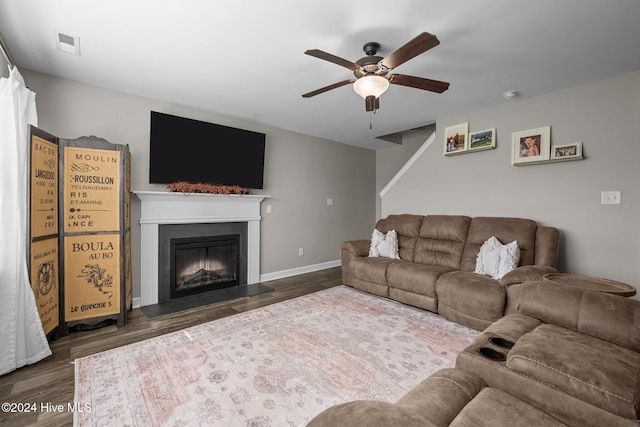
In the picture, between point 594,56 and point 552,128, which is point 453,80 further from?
point 552,128

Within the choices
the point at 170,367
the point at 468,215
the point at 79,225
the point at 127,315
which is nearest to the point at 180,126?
the point at 79,225

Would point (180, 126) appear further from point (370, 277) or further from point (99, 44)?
point (370, 277)

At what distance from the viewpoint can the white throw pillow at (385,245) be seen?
3.89 meters

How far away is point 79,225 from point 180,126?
1.59 m

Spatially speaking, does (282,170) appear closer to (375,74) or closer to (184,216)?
(184,216)

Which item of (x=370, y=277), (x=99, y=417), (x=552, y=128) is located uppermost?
(x=552, y=128)

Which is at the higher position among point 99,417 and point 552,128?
point 552,128

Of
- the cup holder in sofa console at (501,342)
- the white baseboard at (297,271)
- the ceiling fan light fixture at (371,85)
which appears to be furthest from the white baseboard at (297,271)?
the cup holder in sofa console at (501,342)

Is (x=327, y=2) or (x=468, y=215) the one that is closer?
(x=327, y=2)

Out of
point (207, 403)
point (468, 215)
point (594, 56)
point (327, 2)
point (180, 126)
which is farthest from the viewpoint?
point (468, 215)

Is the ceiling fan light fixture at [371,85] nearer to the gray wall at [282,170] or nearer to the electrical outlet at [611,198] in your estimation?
the gray wall at [282,170]

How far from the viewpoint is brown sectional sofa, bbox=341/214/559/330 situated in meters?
2.60

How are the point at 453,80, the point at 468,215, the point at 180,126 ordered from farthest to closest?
the point at 468,215, the point at 180,126, the point at 453,80

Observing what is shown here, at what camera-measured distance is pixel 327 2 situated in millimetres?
1798
